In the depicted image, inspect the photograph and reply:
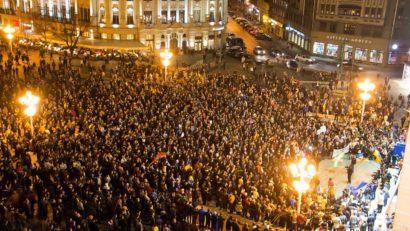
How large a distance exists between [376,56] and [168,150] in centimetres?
4210

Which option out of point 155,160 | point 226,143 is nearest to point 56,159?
point 155,160

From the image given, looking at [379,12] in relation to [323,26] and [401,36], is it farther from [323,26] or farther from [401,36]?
[323,26]

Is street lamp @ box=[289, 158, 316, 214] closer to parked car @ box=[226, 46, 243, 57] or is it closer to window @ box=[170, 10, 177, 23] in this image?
parked car @ box=[226, 46, 243, 57]

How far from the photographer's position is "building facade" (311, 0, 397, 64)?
57.5m

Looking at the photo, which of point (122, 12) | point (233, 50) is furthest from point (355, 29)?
point (122, 12)

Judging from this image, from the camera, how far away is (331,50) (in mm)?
62188

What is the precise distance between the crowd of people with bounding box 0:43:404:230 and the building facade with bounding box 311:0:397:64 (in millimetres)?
22694

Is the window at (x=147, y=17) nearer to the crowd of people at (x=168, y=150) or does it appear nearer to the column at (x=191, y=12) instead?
the column at (x=191, y=12)

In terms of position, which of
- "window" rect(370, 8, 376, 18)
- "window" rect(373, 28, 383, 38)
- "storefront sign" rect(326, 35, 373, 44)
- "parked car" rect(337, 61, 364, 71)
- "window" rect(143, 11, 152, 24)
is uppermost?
"window" rect(370, 8, 376, 18)

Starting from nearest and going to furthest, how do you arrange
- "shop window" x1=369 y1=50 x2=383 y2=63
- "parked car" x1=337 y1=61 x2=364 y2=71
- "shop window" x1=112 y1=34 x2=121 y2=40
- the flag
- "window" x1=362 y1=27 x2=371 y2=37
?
the flag
"parked car" x1=337 y1=61 x2=364 y2=71
"shop window" x1=112 y1=34 x2=121 y2=40
"shop window" x1=369 y1=50 x2=383 y2=63
"window" x1=362 y1=27 x2=371 y2=37

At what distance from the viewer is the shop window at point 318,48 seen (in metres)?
63.0

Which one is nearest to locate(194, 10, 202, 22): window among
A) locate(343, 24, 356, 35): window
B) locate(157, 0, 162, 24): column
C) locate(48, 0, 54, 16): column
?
locate(157, 0, 162, 24): column

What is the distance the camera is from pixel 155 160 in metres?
23.3

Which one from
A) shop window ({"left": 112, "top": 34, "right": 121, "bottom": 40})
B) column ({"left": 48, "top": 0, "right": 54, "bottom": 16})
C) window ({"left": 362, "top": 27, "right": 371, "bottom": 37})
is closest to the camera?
shop window ({"left": 112, "top": 34, "right": 121, "bottom": 40})
